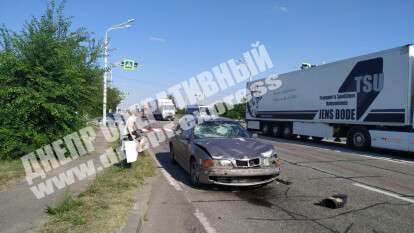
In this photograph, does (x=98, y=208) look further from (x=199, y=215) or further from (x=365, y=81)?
(x=365, y=81)

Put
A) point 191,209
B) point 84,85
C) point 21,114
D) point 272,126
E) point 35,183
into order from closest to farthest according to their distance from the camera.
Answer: point 191,209 → point 35,183 → point 21,114 → point 84,85 → point 272,126

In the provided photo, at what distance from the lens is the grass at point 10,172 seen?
8.56 metres

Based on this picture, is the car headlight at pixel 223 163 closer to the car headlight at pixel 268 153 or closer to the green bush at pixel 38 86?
the car headlight at pixel 268 153

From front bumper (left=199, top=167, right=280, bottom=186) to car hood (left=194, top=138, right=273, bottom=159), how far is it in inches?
11.2

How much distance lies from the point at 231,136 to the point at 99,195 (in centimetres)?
354

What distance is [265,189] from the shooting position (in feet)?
26.5

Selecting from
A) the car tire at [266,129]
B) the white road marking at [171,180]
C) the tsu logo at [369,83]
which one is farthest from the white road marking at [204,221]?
the car tire at [266,129]

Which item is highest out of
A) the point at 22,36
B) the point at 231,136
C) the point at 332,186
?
the point at 22,36

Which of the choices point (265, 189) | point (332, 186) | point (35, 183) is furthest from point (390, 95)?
point (35, 183)

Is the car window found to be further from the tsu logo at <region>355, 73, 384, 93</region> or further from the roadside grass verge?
the tsu logo at <region>355, 73, 384, 93</region>

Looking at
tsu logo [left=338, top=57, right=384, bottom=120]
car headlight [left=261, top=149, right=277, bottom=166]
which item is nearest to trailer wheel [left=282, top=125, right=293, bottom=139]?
tsu logo [left=338, top=57, right=384, bottom=120]

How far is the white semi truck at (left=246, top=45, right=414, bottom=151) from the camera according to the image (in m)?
14.3

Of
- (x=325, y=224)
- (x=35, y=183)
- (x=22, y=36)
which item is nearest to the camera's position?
(x=325, y=224)

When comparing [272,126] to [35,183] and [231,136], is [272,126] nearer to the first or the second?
[231,136]
